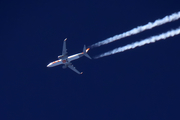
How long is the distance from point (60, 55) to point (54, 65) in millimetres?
3087

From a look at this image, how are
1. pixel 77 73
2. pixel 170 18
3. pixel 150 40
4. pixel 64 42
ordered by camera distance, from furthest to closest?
pixel 77 73, pixel 64 42, pixel 150 40, pixel 170 18

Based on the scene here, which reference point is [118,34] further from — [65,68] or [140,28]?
[65,68]

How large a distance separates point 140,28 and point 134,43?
3.91 m

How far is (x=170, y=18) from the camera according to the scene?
5725 cm

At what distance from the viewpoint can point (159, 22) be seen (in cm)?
6012

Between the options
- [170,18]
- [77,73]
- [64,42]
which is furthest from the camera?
[77,73]

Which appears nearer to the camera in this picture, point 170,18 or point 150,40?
point 170,18

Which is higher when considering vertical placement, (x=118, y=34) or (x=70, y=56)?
(x=118, y=34)

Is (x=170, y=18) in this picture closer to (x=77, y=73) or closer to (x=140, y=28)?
(x=140, y=28)

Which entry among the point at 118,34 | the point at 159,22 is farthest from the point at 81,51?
the point at 159,22

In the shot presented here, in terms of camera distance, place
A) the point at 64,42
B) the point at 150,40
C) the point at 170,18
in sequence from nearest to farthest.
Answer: the point at 170,18
the point at 150,40
the point at 64,42

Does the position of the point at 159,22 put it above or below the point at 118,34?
below

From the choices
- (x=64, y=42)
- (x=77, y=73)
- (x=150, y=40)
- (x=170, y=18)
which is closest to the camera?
(x=170, y=18)

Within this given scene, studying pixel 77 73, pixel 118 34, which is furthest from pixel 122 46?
pixel 77 73
